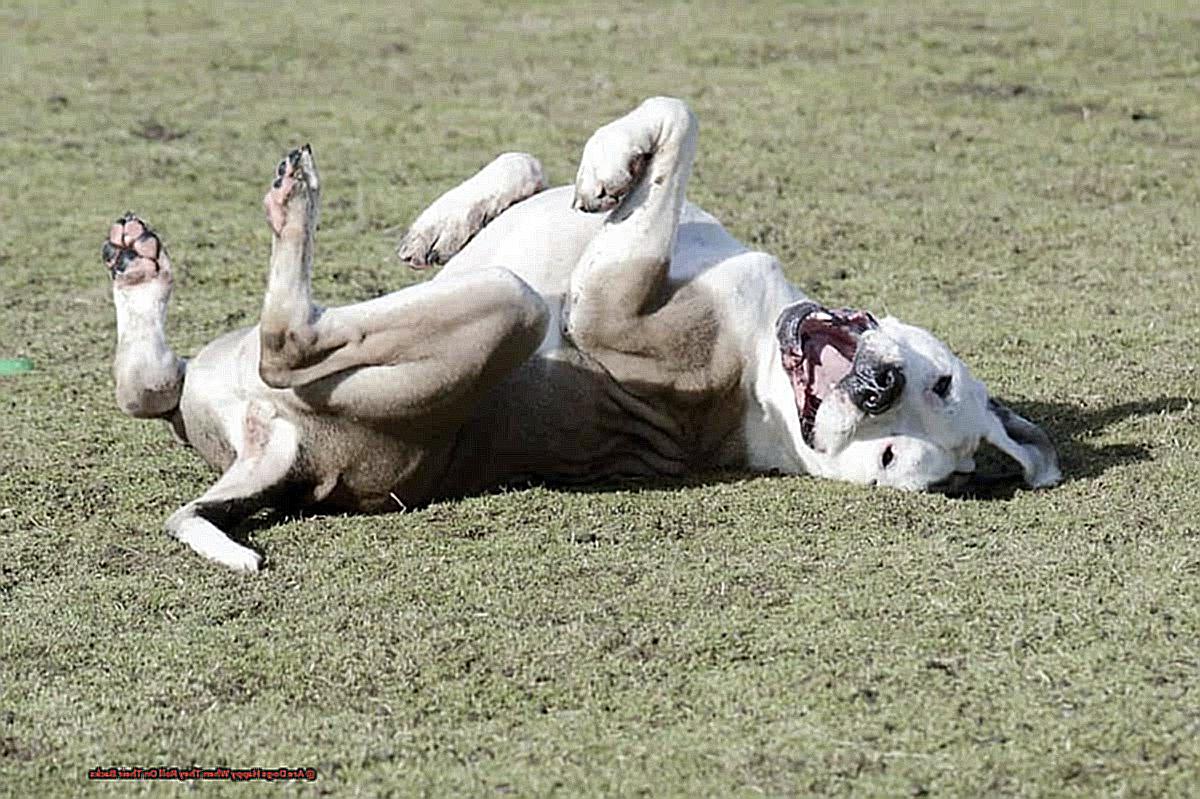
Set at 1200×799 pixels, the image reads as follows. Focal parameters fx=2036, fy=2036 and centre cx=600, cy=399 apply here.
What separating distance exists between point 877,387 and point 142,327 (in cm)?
177

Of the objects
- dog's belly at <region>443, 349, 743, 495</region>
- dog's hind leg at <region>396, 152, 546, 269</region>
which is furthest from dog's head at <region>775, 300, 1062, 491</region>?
dog's hind leg at <region>396, 152, 546, 269</region>

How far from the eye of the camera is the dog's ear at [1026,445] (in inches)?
193

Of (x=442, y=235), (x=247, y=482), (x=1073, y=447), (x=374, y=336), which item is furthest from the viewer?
(x=442, y=235)

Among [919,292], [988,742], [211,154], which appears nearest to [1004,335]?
[919,292]

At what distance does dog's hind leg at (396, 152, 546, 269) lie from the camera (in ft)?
18.2

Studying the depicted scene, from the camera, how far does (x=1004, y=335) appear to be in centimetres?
652

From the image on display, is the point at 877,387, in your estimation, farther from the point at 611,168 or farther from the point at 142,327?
the point at 142,327

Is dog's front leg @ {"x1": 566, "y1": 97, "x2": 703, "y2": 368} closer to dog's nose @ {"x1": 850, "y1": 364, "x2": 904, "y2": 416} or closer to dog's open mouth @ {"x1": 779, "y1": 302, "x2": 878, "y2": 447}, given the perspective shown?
dog's open mouth @ {"x1": 779, "y1": 302, "x2": 878, "y2": 447}

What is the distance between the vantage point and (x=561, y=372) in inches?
198

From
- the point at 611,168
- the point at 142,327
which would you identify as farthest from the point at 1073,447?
the point at 142,327

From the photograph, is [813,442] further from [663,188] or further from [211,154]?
[211,154]

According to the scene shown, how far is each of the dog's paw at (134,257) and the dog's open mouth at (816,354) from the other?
1.54 metres

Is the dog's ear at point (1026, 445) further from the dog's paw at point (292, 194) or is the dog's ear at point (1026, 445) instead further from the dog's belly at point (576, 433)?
the dog's paw at point (292, 194)

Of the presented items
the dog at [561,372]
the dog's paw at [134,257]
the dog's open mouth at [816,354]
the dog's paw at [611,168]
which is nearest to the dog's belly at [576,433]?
the dog at [561,372]
